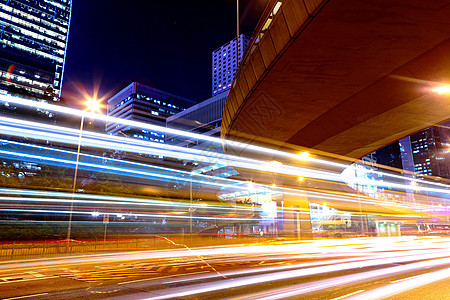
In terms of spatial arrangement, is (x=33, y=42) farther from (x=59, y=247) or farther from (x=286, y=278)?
(x=286, y=278)

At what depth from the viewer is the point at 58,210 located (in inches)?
1166

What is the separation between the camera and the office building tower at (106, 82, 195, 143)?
16188 centimetres

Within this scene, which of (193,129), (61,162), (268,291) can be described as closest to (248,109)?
(268,291)

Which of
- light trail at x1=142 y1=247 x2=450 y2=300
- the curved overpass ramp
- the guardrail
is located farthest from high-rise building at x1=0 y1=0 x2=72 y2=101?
light trail at x1=142 y1=247 x2=450 y2=300

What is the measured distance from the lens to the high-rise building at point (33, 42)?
131500 millimetres

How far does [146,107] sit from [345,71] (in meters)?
161

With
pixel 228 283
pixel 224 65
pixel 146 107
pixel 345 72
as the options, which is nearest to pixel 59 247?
pixel 228 283

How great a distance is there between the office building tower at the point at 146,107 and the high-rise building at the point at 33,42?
34.9 m

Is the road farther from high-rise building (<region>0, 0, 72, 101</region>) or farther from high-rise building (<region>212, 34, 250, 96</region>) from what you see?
high-rise building (<region>212, 34, 250, 96</region>)

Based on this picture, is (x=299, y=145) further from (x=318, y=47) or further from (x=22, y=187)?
→ (x=22, y=187)

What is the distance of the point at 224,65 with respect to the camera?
184375mm

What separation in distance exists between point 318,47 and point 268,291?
28.6 feet

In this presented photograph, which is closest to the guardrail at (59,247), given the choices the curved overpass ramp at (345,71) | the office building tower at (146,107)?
the curved overpass ramp at (345,71)

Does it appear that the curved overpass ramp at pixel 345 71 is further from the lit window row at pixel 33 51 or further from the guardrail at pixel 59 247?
the lit window row at pixel 33 51
